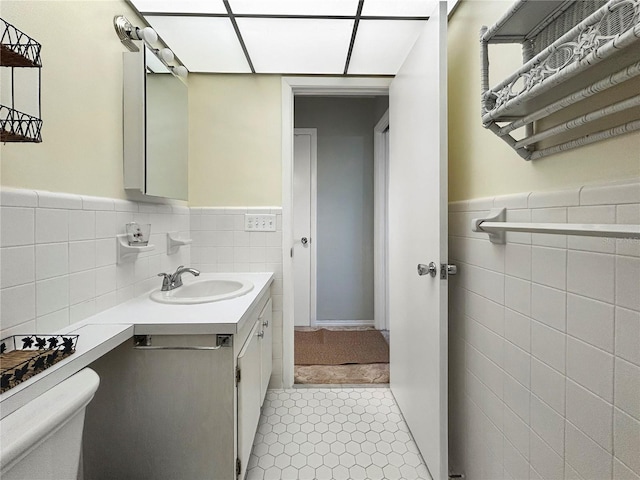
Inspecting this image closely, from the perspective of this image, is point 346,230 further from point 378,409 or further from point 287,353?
point 378,409

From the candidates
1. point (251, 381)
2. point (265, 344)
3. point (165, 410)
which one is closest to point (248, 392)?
point (251, 381)

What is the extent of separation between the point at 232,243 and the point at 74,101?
1178mm

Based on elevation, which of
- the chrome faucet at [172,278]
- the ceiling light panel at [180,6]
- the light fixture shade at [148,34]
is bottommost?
the chrome faucet at [172,278]

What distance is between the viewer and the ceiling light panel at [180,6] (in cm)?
143

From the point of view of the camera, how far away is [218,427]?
1.09 metres

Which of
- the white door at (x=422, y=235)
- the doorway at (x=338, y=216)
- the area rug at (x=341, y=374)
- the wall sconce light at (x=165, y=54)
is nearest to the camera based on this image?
the white door at (x=422, y=235)

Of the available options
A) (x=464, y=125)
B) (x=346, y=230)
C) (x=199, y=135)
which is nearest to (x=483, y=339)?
(x=464, y=125)

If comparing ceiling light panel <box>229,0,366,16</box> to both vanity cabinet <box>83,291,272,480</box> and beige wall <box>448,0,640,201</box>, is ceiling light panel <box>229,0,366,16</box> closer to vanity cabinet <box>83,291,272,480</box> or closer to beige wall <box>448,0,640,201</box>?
beige wall <box>448,0,640,201</box>

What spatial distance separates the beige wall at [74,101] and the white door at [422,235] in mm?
1308

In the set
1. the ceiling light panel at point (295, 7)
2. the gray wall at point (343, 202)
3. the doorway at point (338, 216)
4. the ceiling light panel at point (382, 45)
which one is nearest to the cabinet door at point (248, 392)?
the ceiling light panel at point (295, 7)

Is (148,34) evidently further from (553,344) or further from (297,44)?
(553,344)

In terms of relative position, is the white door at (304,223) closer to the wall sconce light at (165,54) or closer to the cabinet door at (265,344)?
the cabinet door at (265,344)

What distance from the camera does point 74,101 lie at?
1.11m

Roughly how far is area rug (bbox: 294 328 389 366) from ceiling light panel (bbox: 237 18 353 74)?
2106mm
